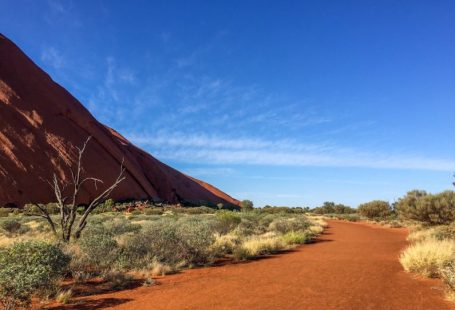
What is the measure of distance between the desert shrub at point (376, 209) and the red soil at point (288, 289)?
3593 cm

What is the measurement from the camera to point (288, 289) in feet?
26.5

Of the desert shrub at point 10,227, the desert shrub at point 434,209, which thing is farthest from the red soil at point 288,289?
the desert shrub at point 434,209

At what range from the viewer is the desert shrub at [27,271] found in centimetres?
658

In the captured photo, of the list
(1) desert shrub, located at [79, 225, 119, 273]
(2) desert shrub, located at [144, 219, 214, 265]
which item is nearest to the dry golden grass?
(2) desert shrub, located at [144, 219, 214, 265]

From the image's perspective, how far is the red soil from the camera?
22.7 feet

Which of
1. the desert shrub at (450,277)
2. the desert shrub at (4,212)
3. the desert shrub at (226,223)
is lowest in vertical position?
the desert shrub at (450,277)

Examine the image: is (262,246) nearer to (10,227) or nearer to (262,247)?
(262,247)

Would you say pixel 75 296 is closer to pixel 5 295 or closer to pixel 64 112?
pixel 5 295

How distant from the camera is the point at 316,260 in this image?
1220 cm

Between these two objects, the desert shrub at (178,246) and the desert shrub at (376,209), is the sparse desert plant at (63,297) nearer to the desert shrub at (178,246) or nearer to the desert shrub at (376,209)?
the desert shrub at (178,246)

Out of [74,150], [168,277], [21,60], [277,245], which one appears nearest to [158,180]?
[74,150]

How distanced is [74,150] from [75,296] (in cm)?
3914

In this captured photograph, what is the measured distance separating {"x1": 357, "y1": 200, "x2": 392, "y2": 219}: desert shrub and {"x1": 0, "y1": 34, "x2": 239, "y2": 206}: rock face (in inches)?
1113

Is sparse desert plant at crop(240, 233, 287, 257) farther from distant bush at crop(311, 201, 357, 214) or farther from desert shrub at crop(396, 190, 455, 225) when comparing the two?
distant bush at crop(311, 201, 357, 214)
